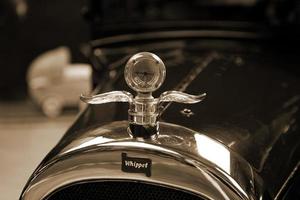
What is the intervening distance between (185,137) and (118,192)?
180 millimetres

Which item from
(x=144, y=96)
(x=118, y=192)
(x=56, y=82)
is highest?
(x=144, y=96)

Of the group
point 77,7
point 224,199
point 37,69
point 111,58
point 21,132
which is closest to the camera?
point 224,199

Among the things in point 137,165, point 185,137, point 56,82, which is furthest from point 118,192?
point 56,82

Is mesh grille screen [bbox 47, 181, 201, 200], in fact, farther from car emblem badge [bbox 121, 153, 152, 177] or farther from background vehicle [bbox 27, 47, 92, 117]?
background vehicle [bbox 27, 47, 92, 117]

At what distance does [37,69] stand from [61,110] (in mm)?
348

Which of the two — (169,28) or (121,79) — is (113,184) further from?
(169,28)

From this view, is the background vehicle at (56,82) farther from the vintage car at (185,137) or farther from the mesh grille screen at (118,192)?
the mesh grille screen at (118,192)

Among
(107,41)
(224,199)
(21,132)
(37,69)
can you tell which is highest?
(107,41)

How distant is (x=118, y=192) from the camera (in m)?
1.23

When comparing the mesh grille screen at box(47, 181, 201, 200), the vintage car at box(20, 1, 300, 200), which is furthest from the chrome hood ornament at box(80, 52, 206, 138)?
the mesh grille screen at box(47, 181, 201, 200)

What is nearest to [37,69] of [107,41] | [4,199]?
[4,199]

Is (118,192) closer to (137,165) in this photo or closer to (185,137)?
(137,165)

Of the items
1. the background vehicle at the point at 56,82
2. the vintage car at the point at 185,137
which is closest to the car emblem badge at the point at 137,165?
the vintage car at the point at 185,137

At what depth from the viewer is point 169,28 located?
2242 millimetres
